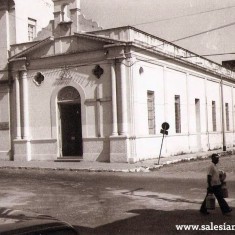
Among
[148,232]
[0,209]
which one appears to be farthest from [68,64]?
[0,209]

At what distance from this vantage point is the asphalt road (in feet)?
28.3

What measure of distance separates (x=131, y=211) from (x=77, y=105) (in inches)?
596

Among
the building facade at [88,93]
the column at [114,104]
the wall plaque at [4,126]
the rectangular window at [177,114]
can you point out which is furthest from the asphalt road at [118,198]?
the rectangular window at [177,114]

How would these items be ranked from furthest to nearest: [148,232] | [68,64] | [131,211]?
[68,64] < [131,211] < [148,232]

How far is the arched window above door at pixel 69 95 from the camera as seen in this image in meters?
23.9

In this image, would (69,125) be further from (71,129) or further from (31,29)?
(31,29)

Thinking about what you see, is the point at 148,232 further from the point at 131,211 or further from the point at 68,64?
the point at 68,64

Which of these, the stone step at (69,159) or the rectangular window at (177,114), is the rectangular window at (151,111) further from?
the stone step at (69,159)

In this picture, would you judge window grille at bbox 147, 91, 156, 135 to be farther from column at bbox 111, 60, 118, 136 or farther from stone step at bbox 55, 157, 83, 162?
stone step at bbox 55, 157, 83, 162

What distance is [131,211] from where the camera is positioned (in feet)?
32.3

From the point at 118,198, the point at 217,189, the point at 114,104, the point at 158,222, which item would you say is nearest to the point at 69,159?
the point at 114,104

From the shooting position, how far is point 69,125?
24.6m

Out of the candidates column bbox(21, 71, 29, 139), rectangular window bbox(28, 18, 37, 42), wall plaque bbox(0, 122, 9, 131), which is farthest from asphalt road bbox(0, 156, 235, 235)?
rectangular window bbox(28, 18, 37, 42)

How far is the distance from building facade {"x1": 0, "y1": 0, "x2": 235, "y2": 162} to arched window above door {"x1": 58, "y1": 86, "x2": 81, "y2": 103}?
0.19ft
